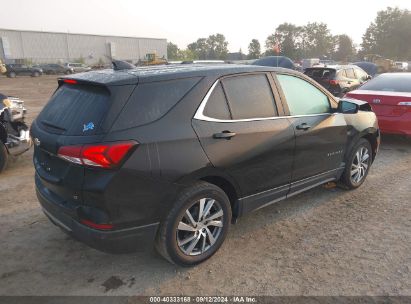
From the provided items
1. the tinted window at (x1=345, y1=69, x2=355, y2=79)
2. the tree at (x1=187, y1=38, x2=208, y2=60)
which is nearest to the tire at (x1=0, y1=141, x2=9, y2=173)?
the tinted window at (x1=345, y1=69, x2=355, y2=79)

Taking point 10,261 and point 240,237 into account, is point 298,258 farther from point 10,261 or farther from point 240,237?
point 10,261

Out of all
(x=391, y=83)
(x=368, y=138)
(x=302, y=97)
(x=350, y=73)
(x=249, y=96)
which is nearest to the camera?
(x=249, y=96)

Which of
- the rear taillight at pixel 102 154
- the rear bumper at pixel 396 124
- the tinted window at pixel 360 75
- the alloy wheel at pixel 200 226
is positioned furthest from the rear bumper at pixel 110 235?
the tinted window at pixel 360 75

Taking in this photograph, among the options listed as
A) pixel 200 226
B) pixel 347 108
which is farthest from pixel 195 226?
pixel 347 108

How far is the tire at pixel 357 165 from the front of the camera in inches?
186

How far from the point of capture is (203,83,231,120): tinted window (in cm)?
316

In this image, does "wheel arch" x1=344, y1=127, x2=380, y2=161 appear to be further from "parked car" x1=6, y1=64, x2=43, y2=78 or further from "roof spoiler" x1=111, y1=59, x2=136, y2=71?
"parked car" x1=6, y1=64, x2=43, y2=78

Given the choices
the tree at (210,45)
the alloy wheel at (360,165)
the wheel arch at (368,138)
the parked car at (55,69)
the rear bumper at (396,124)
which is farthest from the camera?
the tree at (210,45)

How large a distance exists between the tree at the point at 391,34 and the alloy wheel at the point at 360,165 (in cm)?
8998

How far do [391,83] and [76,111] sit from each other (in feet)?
22.6

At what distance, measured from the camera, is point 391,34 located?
82.6 meters

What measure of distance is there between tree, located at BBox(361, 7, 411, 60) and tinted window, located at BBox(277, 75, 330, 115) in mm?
90837

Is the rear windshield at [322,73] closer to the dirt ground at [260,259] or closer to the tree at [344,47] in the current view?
the dirt ground at [260,259]

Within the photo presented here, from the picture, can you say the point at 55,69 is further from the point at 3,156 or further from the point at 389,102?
the point at 389,102
